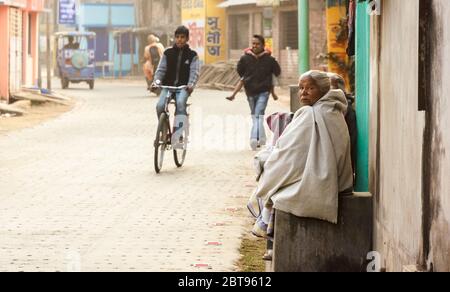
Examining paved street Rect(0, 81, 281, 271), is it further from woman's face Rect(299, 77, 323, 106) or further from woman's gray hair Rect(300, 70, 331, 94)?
woman's gray hair Rect(300, 70, 331, 94)

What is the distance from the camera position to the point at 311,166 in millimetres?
7227

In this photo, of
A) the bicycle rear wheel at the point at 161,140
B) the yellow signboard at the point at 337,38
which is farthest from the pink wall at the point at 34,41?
the yellow signboard at the point at 337,38

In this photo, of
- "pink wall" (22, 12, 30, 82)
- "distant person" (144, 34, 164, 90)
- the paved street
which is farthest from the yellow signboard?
"pink wall" (22, 12, 30, 82)

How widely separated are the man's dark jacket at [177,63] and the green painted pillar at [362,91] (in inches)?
256

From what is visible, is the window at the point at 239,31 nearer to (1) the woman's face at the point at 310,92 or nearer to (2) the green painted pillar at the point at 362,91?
(2) the green painted pillar at the point at 362,91

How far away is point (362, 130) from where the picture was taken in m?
8.19

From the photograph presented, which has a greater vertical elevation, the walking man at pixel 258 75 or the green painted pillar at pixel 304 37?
the green painted pillar at pixel 304 37

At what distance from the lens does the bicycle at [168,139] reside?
14.0 metres

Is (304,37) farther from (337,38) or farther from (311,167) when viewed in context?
(311,167)

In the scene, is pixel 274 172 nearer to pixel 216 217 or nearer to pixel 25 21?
pixel 216 217

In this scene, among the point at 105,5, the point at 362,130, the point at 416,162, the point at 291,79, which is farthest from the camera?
the point at 105,5

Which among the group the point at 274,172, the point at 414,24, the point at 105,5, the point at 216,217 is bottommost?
the point at 216,217
